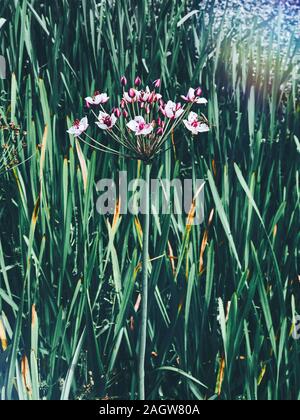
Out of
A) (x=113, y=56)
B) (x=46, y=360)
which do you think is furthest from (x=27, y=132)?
(x=46, y=360)

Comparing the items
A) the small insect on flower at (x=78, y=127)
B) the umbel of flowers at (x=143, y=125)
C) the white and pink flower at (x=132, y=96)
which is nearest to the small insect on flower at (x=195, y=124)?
the umbel of flowers at (x=143, y=125)

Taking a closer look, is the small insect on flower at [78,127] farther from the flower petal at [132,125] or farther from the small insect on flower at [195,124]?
the small insect on flower at [195,124]

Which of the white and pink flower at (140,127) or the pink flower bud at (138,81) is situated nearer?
the white and pink flower at (140,127)

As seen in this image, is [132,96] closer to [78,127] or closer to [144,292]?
[78,127]

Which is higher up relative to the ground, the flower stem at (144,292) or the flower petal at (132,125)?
the flower petal at (132,125)

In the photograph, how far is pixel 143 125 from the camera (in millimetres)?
1299

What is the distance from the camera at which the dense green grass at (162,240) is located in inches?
56.0

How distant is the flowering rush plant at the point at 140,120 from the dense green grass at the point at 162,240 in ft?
0.12

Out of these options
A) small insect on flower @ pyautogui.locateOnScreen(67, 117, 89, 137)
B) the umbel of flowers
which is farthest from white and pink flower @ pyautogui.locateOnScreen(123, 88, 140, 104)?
small insect on flower @ pyautogui.locateOnScreen(67, 117, 89, 137)

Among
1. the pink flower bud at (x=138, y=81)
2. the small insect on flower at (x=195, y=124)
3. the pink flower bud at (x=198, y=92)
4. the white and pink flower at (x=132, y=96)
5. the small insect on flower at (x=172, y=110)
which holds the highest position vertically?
the pink flower bud at (x=138, y=81)

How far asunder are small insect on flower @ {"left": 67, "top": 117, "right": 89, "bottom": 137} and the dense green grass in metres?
0.03

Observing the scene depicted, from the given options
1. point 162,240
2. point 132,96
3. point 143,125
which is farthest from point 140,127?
point 162,240

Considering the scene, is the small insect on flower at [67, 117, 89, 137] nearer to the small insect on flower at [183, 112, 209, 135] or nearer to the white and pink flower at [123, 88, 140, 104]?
the white and pink flower at [123, 88, 140, 104]
